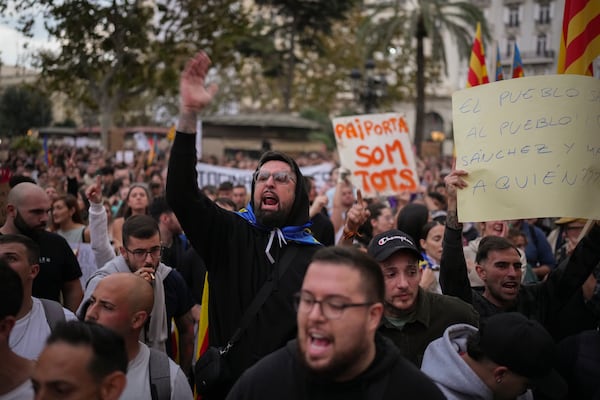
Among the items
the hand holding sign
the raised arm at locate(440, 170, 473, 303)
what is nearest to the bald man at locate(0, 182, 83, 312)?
the hand holding sign

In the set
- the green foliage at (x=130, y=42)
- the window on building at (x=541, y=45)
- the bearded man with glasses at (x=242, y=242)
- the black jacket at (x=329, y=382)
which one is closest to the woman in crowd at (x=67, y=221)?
the bearded man with glasses at (x=242, y=242)

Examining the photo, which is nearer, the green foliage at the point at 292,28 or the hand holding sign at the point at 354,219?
the hand holding sign at the point at 354,219

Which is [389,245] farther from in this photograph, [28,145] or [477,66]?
[28,145]

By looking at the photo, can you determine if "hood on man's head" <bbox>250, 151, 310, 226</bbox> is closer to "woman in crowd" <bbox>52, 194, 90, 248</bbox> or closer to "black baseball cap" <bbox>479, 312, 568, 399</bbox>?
"black baseball cap" <bbox>479, 312, 568, 399</bbox>

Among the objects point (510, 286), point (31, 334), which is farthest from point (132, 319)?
point (510, 286)

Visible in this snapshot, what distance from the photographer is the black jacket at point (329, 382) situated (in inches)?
91.1

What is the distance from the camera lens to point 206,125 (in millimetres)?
33812

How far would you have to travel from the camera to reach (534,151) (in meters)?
4.00

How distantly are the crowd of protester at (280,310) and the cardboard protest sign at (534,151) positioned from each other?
17cm

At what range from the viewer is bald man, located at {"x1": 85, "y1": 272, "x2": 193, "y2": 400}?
3.19 meters

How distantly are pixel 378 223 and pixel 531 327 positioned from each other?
392 cm

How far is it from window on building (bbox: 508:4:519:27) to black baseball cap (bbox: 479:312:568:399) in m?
60.0

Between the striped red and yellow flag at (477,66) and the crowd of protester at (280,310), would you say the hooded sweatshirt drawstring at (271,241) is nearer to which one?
the crowd of protester at (280,310)

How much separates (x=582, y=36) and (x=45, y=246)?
13.5ft
